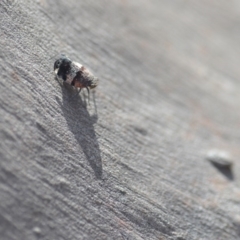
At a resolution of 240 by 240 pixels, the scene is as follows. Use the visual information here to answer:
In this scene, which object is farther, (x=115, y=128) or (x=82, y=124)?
(x=115, y=128)

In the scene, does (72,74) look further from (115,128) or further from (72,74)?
(115,128)

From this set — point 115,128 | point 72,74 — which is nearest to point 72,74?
point 72,74

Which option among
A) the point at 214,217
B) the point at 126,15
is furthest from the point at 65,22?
the point at 214,217

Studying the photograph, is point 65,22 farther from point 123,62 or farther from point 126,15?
point 126,15

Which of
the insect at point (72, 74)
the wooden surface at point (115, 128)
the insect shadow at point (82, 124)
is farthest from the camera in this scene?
the insect at point (72, 74)

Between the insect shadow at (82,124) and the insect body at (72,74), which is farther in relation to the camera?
the insect body at (72,74)
